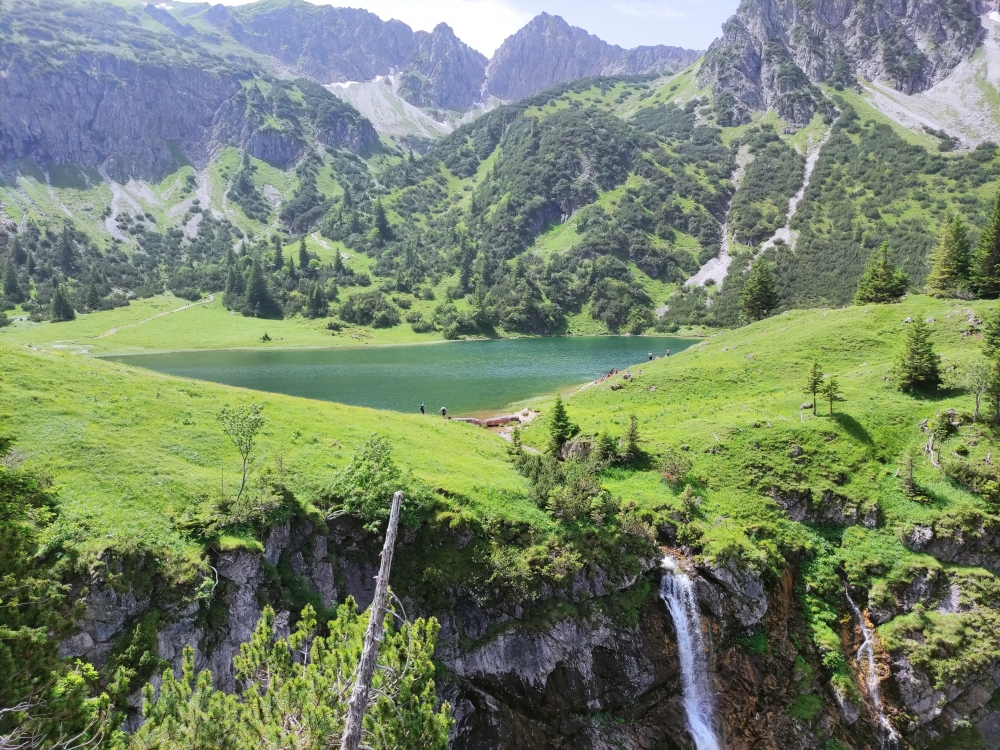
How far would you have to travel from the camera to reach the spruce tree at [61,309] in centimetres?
14975

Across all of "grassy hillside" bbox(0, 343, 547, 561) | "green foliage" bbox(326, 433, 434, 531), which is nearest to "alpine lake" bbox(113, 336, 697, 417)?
"grassy hillside" bbox(0, 343, 547, 561)

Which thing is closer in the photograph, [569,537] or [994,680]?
[994,680]

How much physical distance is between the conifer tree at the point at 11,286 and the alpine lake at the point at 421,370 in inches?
3476

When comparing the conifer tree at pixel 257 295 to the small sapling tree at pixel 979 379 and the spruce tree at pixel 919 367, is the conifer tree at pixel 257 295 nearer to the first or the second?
the spruce tree at pixel 919 367

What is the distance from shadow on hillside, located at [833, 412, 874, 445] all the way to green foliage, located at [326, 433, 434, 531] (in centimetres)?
2931

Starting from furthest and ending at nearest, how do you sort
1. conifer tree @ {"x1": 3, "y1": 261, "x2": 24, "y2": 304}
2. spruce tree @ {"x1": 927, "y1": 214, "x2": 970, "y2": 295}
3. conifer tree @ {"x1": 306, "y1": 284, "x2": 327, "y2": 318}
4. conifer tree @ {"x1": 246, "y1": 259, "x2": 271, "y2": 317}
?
conifer tree @ {"x1": 306, "y1": 284, "x2": 327, "y2": 318} < conifer tree @ {"x1": 246, "y1": 259, "x2": 271, "y2": 317} < conifer tree @ {"x1": 3, "y1": 261, "x2": 24, "y2": 304} < spruce tree @ {"x1": 927, "y1": 214, "x2": 970, "y2": 295}

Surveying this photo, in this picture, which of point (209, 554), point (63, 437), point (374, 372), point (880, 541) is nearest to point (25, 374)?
point (63, 437)

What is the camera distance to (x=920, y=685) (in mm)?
24484

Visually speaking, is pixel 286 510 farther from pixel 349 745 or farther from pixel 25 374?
pixel 25 374

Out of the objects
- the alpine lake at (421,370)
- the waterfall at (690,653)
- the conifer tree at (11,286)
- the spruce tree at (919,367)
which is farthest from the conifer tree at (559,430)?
the conifer tree at (11,286)

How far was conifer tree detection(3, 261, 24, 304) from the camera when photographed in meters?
166

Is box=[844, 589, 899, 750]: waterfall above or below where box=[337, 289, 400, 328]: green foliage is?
below

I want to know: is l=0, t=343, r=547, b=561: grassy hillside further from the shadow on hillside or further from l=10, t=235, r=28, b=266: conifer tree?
l=10, t=235, r=28, b=266: conifer tree

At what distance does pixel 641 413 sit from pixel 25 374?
43.5 meters
